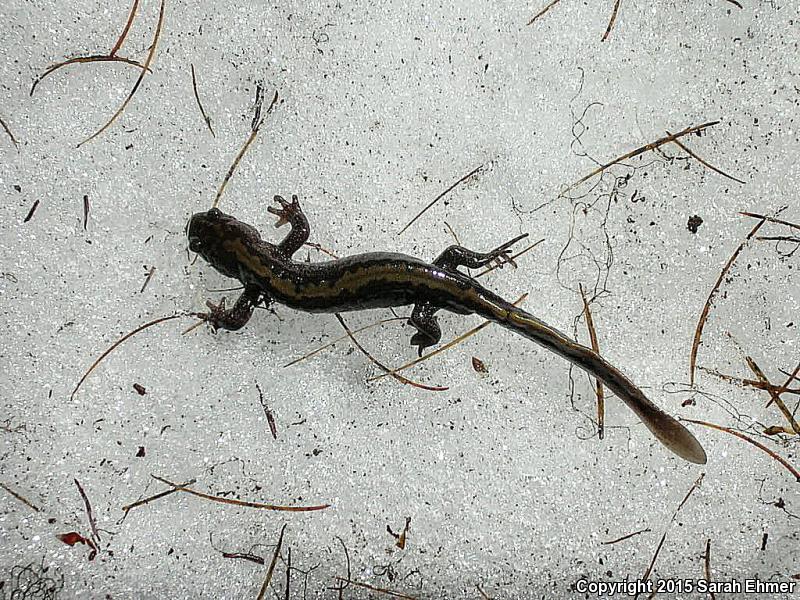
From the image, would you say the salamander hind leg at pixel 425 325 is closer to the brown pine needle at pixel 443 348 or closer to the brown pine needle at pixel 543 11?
the brown pine needle at pixel 443 348

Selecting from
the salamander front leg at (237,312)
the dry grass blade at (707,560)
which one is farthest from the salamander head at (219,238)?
the dry grass blade at (707,560)

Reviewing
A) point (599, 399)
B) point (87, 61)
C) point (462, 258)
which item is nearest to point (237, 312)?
point (462, 258)

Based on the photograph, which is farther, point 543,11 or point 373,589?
point 543,11

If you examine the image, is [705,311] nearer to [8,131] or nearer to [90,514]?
[90,514]

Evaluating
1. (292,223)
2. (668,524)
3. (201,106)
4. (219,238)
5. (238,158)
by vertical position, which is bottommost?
(668,524)

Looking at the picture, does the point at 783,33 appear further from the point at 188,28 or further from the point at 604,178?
the point at 188,28

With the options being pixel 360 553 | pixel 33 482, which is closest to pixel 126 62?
pixel 33 482

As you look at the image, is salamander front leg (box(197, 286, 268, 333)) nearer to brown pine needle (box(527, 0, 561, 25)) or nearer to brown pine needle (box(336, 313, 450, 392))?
brown pine needle (box(336, 313, 450, 392))
